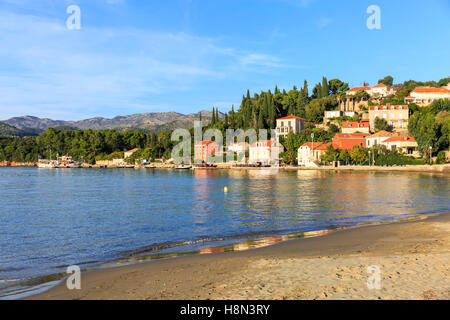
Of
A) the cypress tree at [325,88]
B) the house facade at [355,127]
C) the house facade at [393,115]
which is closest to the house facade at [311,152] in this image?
the house facade at [355,127]

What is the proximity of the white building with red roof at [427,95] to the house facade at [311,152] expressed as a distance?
3322cm

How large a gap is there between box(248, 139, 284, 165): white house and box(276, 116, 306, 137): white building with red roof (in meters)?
4.22

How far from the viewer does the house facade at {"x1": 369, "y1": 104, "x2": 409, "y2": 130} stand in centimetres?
10275

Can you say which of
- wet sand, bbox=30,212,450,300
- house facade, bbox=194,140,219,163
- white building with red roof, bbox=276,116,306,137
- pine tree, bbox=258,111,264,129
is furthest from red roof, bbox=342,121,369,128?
wet sand, bbox=30,212,450,300

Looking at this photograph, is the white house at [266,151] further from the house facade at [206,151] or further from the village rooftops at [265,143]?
the house facade at [206,151]

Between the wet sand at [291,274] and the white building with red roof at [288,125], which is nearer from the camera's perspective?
the wet sand at [291,274]

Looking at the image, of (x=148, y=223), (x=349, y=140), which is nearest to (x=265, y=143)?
(x=349, y=140)

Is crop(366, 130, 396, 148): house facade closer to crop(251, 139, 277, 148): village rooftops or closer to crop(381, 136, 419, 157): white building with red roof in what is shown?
crop(381, 136, 419, 157): white building with red roof

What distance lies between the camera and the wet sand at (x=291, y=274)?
784 centimetres

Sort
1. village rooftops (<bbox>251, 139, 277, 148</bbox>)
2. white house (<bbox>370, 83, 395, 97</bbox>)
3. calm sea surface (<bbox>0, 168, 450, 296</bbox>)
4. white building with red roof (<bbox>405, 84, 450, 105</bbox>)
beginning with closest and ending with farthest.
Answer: calm sea surface (<bbox>0, 168, 450, 296</bbox>), white building with red roof (<bbox>405, 84, 450, 105</bbox>), village rooftops (<bbox>251, 139, 277, 148</bbox>), white house (<bbox>370, 83, 395, 97</bbox>)

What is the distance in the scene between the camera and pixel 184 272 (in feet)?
32.7

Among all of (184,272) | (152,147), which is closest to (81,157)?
(152,147)
